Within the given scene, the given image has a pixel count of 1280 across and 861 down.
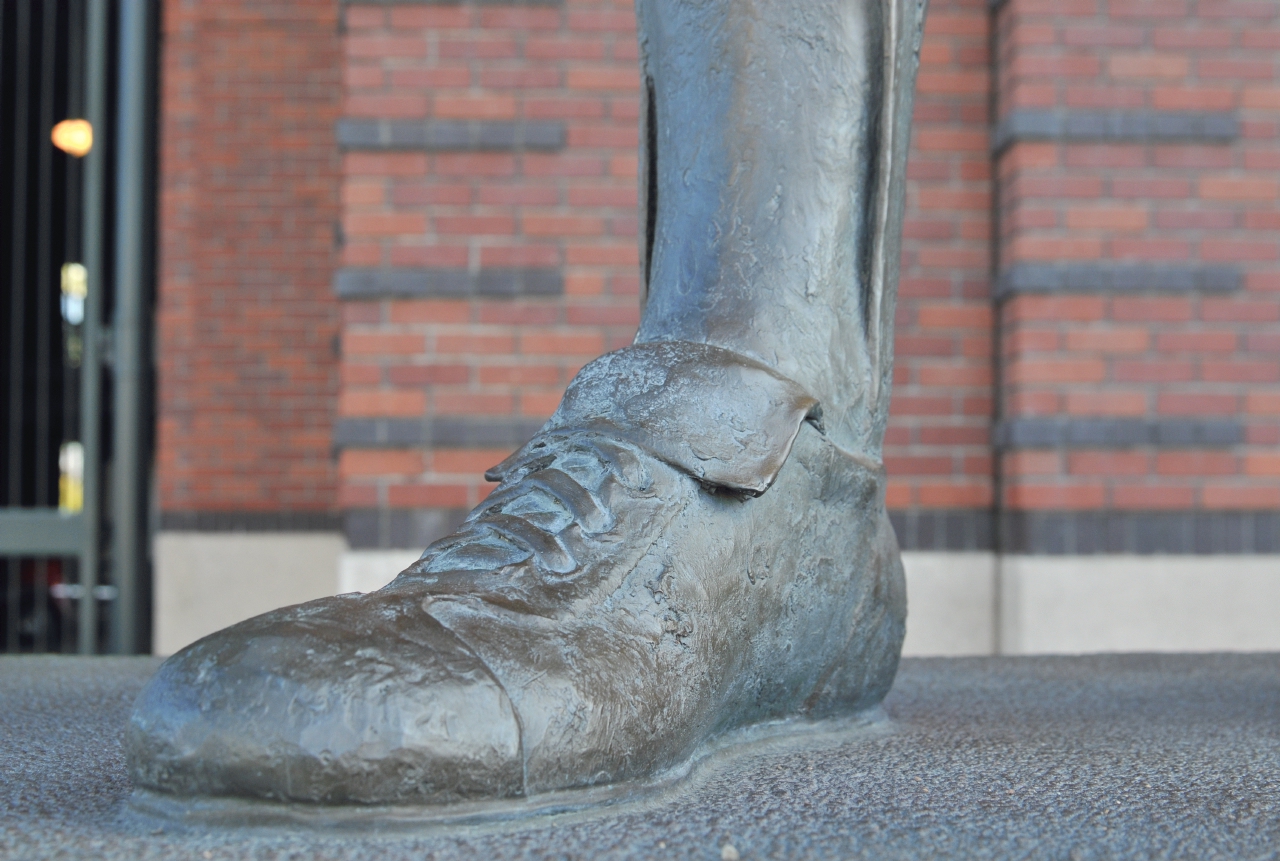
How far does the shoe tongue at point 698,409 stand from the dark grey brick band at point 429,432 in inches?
113

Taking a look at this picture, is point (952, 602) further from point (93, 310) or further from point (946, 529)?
point (93, 310)

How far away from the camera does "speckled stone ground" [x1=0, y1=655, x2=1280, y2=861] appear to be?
0.73 m

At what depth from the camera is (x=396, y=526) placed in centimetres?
380

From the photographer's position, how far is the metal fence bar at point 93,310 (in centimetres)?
485

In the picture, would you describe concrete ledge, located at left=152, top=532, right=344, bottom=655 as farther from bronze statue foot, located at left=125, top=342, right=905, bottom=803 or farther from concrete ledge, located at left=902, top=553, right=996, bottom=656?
bronze statue foot, located at left=125, top=342, right=905, bottom=803

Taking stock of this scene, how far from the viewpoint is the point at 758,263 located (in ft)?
3.65

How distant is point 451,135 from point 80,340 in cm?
270

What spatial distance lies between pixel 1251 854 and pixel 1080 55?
3.34 m

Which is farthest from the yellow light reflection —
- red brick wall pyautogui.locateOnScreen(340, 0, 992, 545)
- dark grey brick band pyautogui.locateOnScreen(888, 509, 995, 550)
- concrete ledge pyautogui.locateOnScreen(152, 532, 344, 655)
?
dark grey brick band pyautogui.locateOnScreen(888, 509, 995, 550)

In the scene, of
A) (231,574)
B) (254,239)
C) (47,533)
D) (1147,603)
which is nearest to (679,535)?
(1147,603)

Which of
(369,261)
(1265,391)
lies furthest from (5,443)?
(1265,391)

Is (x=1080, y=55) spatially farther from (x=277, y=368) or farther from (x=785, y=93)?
(x=277, y=368)

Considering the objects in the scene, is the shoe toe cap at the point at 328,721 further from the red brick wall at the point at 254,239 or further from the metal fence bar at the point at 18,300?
the red brick wall at the point at 254,239

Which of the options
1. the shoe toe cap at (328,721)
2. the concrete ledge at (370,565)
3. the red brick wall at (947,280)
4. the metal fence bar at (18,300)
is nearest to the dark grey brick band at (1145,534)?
the red brick wall at (947,280)
